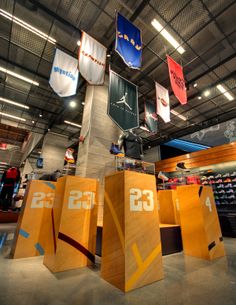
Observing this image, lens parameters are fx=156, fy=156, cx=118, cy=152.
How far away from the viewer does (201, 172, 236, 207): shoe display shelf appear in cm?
743

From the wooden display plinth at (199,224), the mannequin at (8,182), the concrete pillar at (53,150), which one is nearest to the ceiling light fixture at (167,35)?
the wooden display plinth at (199,224)

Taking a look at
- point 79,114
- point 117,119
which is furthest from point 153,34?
point 79,114

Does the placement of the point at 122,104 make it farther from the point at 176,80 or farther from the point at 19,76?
the point at 19,76

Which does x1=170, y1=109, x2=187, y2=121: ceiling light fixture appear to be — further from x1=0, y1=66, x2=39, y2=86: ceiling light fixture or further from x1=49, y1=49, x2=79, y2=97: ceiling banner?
x1=0, y1=66, x2=39, y2=86: ceiling light fixture

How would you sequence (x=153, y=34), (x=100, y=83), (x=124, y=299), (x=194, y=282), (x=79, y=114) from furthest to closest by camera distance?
(x=79, y=114) < (x=153, y=34) < (x=100, y=83) < (x=194, y=282) < (x=124, y=299)

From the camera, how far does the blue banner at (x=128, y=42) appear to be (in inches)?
154

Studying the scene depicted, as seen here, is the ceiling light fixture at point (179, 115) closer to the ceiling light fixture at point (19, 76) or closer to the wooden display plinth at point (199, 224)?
the wooden display plinth at point (199, 224)

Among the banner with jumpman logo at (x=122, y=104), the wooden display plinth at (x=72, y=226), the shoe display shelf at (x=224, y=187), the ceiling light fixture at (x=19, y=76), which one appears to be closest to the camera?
the wooden display plinth at (x=72, y=226)

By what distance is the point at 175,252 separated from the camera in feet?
11.1

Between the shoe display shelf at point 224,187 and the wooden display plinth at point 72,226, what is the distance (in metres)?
7.41

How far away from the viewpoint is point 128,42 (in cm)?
414

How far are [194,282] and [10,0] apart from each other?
7.52 meters

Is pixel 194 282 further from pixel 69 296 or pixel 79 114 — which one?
pixel 79 114

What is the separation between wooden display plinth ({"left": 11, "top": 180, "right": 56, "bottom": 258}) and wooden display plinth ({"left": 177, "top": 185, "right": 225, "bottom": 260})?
9.50 feet
